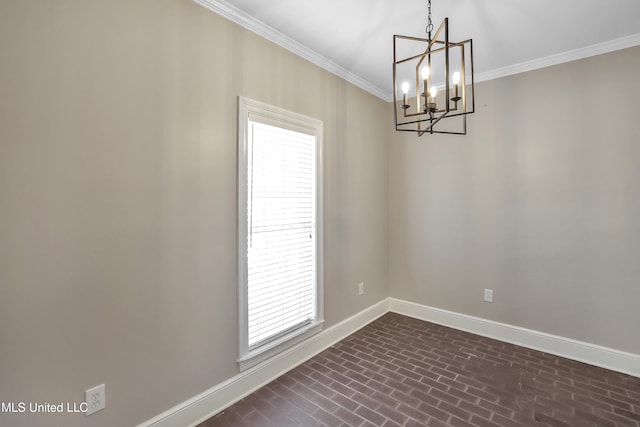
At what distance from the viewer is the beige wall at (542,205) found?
8.36 feet

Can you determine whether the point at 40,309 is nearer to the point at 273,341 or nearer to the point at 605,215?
the point at 273,341

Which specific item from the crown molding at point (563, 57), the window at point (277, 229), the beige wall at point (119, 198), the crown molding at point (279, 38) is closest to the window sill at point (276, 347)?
the window at point (277, 229)

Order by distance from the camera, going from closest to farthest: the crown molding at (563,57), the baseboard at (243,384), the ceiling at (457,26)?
the baseboard at (243,384)
the ceiling at (457,26)
the crown molding at (563,57)

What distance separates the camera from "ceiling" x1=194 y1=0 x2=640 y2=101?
207 centimetres

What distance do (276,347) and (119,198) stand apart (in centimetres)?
160

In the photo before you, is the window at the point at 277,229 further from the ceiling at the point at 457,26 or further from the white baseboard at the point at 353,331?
the ceiling at the point at 457,26

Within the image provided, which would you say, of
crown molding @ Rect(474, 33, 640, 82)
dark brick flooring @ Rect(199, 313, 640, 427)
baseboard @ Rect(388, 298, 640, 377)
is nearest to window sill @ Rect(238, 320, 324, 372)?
dark brick flooring @ Rect(199, 313, 640, 427)

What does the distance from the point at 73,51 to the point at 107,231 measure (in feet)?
2.94

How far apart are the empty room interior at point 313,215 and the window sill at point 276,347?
21 mm

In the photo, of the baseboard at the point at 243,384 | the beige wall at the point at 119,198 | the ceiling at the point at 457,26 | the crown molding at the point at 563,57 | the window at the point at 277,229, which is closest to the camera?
the beige wall at the point at 119,198

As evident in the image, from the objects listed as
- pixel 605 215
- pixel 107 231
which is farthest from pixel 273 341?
pixel 605 215

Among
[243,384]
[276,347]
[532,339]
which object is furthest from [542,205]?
[243,384]

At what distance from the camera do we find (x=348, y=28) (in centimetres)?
236

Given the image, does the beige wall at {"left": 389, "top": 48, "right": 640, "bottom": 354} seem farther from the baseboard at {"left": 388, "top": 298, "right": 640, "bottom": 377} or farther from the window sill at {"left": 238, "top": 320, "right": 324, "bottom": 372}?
the window sill at {"left": 238, "top": 320, "right": 324, "bottom": 372}
